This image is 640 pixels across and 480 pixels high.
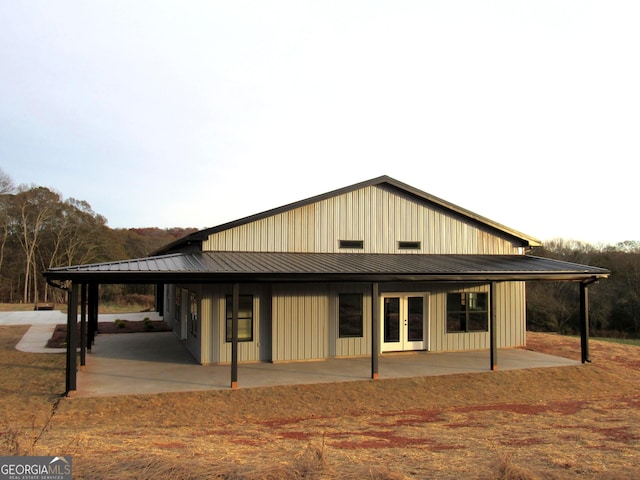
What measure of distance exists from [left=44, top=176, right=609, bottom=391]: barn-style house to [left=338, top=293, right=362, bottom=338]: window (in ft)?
0.10

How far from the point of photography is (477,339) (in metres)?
15.2

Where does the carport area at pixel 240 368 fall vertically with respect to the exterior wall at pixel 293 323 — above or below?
below

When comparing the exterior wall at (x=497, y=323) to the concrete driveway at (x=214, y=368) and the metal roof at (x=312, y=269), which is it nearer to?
the concrete driveway at (x=214, y=368)

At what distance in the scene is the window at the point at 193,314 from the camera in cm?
1357

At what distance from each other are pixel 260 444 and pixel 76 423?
356 centimetres

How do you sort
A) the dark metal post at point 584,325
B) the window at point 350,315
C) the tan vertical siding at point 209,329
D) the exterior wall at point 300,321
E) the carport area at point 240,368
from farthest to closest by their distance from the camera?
the window at point 350,315, the dark metal post at point 584,325, the exterior wall at point 300,321, the tan vertical siding at point 209,329, the carport area at point 240,368

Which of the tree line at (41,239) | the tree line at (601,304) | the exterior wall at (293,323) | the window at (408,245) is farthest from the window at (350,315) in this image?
the tree line at (41,239)

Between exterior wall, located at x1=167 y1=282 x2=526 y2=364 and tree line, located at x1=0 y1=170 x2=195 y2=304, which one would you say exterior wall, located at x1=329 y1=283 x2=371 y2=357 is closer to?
exterior wall, located at x1=167 y1=282 x2=526 y2=364

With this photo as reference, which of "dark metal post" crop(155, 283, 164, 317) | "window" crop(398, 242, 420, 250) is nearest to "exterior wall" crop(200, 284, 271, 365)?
"window" crop(398, 242, 420, 250)

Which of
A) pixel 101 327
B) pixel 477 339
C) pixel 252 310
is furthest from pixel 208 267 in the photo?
pixel 101 327

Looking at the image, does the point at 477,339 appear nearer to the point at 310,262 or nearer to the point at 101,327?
the point at 310,262

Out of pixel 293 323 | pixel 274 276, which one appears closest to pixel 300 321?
→ pixel 293 323

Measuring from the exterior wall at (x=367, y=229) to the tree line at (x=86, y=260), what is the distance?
2404 cm

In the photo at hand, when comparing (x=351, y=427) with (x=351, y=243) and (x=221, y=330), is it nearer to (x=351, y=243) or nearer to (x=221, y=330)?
(x=221, y=330)
